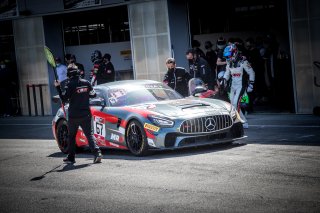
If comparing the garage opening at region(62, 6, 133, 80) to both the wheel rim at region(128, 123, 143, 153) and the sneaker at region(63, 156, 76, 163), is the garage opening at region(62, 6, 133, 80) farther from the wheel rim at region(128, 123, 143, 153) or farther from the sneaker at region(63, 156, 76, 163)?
the wheel rim at region(128, 123, 143, 153)

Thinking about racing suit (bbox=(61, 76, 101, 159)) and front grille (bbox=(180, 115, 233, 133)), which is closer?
front grille (bbox=(180, 115, 233, 133))

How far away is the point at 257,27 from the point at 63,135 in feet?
39.2

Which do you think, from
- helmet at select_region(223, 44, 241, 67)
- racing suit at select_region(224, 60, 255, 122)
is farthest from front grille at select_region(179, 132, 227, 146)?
helmet at select_region(223, 44, 241, 67)

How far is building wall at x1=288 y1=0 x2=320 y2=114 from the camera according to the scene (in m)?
17.9

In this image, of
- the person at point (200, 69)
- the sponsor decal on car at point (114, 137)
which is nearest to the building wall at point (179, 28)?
the person at point (200, 69)

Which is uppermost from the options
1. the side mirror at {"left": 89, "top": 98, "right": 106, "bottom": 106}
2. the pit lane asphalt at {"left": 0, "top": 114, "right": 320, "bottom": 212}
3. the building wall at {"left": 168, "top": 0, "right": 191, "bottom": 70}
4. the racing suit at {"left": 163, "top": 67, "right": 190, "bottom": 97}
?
the building wall at {"left": 168, "top": 0, "right": 191, "bottom": 70}

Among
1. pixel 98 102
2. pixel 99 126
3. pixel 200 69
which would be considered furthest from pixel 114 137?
pixel 200 69

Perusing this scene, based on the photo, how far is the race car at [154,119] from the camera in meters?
11.9

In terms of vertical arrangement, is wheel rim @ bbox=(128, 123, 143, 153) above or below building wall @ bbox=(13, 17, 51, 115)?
below

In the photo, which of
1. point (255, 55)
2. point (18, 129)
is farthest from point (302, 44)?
point (18, 129)

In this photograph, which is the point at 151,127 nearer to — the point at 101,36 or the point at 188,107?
the point at 188,107

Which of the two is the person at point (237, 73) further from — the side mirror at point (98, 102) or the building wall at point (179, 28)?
the building wall at point (179, 28)

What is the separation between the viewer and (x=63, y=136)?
14109mm

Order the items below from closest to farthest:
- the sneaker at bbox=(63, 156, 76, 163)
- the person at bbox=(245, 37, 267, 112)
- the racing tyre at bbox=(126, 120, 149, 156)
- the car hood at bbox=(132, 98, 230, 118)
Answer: the racing tyre at bbox=(126, 120, 149, 156)
the car hood at bbox=(132, 98, 230, 118)
the sneaker at bbox=(63, 156, 76, 163)
the person at bbox=(245, 37, 267, 112)
